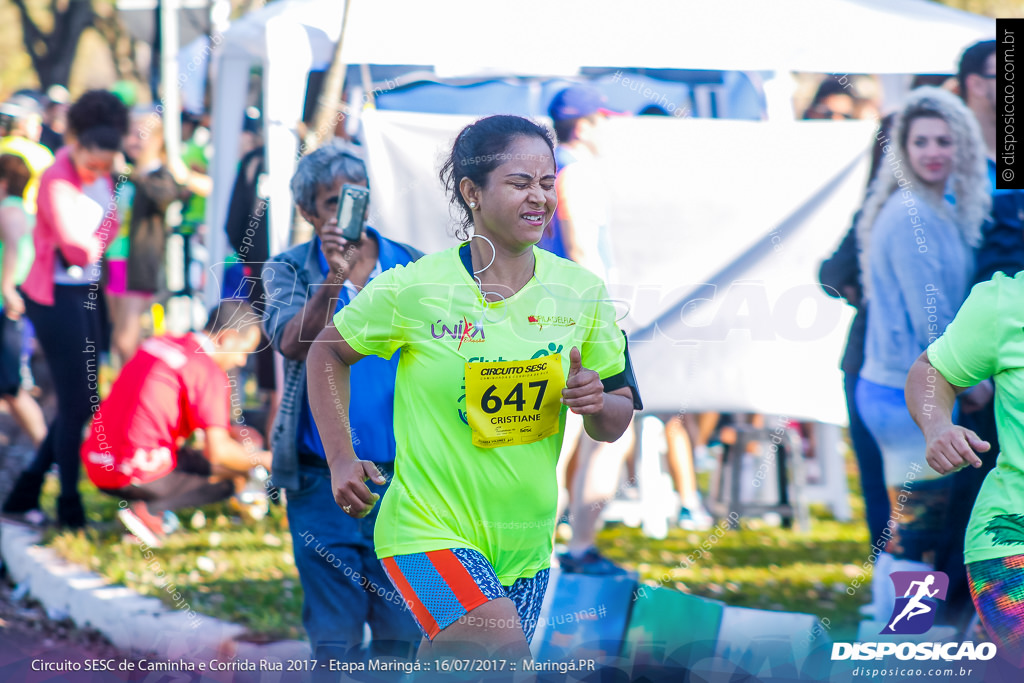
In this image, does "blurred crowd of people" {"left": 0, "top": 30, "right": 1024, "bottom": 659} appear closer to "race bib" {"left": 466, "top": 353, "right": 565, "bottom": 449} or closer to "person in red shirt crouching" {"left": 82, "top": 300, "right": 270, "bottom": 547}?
"person in red shirt crouching" {"left": 82, "top": 300, "right": 270, "bottom": 547}

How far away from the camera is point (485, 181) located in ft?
8.60

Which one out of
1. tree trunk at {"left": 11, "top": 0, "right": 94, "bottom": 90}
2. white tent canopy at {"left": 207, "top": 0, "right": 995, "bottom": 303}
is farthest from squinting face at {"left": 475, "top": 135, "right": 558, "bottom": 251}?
tree trunk at {"left": 11, "top": 0, "right": 94, "bottom": 90}

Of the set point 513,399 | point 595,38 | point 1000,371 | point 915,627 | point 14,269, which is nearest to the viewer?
point 513,399

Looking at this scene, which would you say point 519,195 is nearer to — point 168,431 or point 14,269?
point 168,431

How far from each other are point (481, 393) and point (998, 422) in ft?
4.40

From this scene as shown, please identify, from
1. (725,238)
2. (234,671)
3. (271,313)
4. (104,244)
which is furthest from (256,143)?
(234,671)

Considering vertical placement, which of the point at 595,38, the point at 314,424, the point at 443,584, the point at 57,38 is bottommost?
the point at 443,584

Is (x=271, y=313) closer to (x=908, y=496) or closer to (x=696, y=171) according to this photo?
(x=696, y=171)

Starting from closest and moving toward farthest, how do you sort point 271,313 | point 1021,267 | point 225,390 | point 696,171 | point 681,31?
1. point 271,313
2. point 1021,267
3. point 681,31
4. point 696,171
5. point 225,390

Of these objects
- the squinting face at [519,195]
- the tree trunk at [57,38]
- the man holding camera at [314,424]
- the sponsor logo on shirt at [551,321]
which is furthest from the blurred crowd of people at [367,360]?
the tree trunk at [57,38]

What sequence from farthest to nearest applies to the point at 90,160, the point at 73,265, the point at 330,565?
the point at 73,265, the point at 90,160, the point at 330,565

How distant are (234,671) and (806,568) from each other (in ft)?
9.48

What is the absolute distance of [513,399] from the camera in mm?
2539

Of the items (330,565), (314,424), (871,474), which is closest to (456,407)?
(314,424)
